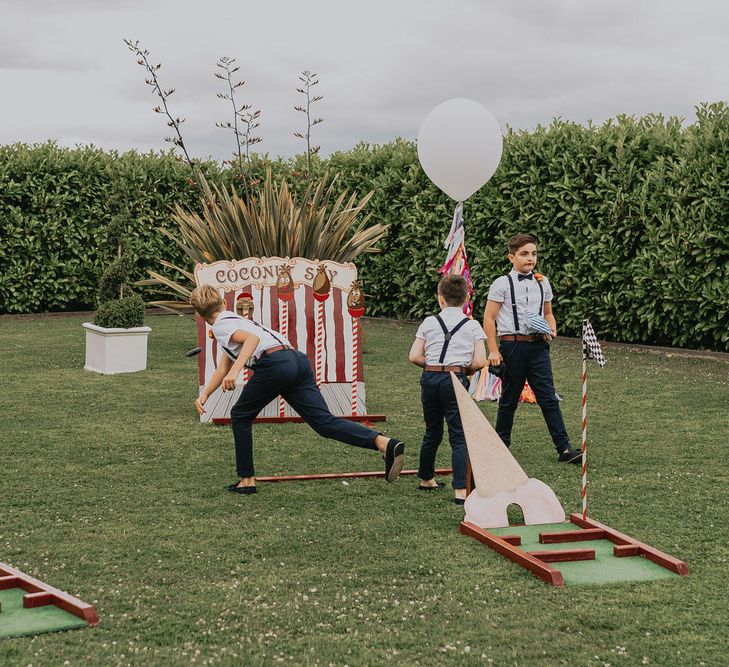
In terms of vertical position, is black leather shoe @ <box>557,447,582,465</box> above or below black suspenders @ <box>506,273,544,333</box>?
below

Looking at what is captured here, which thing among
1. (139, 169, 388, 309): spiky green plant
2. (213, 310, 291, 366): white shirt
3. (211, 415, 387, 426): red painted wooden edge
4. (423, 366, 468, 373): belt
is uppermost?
(139, 169, 388, 309): spiky green plant

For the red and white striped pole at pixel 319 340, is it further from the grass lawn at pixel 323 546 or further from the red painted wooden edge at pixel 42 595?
the red painted wooden edge at pixel 42 595

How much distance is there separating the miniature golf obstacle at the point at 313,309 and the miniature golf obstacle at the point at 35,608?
5046mm

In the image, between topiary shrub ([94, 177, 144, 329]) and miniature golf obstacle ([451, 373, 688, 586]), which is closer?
miniature golf obstacle ([451, 373, 688, 586])

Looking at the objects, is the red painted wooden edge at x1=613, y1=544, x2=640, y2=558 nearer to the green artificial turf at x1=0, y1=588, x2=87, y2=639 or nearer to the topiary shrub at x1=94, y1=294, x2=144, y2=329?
the green artificial turf at x1=0, y1=588, x2=87, y2=639

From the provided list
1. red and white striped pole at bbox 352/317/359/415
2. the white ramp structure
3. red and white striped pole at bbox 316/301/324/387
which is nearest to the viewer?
the white ramp structure

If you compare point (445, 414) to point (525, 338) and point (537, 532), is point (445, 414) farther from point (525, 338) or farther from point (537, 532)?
point (525, 338)

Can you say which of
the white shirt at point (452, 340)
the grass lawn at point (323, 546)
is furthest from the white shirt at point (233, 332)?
the white shirt at point (452, 340)

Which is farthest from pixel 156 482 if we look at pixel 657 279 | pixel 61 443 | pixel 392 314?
pixel 392 314

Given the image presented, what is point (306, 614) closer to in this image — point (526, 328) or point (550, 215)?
point (526, 328)

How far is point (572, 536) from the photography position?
5.58 metres

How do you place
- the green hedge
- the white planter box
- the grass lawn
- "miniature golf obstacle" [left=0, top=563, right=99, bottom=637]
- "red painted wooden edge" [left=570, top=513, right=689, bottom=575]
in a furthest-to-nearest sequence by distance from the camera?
Result: the green hedge
the white planter box
"red painted wooden edge" [left=570, top=513, right=689, bottom=575]
"miniature golf obstacle" [left=0, top=563, right=99, bottom=637]
the grass lawn

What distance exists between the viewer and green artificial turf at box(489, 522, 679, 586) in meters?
5.00

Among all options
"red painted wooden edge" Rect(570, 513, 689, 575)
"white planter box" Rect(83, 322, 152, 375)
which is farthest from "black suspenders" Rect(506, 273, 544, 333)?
"white planter box" Rect(83, 322, 152, 375)
